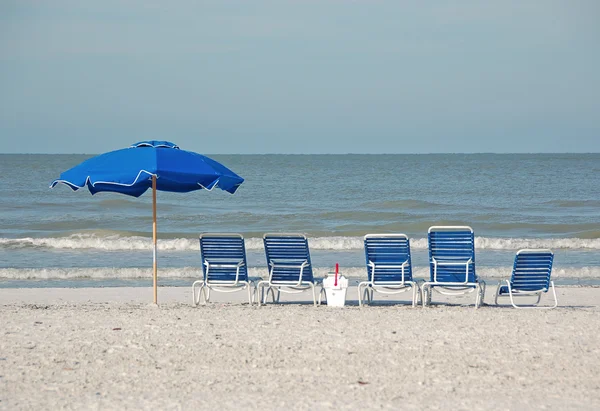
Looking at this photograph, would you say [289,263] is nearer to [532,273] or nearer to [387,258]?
[387,258]

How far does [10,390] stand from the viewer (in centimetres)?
510

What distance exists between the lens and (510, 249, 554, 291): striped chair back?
8.78m

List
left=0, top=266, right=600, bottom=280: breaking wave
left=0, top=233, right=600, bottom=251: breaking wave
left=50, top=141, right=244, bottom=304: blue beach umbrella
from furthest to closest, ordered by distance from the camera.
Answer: left=0, top=233, right=600, bottom=251: breaking wave → left=0, top=266, right=600, bottom=280: breaking wave → left=50, top=141, right=244, bottom=304: blue beach umbrella

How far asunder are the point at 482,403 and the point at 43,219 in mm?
22302

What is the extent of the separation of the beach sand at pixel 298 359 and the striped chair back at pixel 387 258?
61 centimetres

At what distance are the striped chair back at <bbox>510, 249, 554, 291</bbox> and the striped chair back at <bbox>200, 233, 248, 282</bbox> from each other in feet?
10.3

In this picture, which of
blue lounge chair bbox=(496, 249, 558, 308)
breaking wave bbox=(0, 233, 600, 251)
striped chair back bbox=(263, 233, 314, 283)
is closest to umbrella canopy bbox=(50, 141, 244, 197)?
striped chair back bbox=(263, 233, 314, 283)

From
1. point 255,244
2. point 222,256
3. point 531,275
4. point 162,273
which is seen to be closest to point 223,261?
point 222,256

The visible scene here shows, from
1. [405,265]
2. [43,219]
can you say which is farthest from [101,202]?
[405,265]

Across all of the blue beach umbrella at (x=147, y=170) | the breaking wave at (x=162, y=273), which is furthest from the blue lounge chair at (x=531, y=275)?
the breaking wave at (x=162, y=273)

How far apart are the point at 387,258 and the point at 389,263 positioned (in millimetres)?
64

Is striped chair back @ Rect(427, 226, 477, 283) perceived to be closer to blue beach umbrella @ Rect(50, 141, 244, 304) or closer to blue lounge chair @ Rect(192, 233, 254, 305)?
blue lounge chair @ Rect(192, 233, 254, 305)

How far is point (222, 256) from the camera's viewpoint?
30.0 ft

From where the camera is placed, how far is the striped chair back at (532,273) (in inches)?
346
